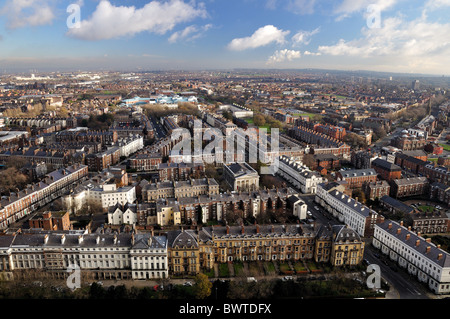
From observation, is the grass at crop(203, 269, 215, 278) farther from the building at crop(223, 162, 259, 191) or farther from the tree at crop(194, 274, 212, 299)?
the building at crop(223, 162, 259, 191)

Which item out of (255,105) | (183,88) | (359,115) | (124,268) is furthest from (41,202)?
(183,88)

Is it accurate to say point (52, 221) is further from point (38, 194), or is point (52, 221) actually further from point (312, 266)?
point (312, 266)

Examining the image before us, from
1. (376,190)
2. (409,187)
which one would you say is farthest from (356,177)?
(409,187)

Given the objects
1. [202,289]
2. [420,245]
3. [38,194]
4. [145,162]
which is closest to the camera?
[202,289]

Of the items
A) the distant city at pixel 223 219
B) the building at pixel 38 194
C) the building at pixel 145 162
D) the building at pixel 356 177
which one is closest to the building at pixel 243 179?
the distant city at pixel 223 219

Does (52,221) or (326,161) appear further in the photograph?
(326,161)

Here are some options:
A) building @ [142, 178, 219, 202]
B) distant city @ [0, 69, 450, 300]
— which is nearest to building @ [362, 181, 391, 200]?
distant city @ [0, 69, 450, 300]
